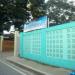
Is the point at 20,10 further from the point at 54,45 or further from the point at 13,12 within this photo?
the point at 54,45

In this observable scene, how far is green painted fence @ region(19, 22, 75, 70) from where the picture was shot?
53.7ft

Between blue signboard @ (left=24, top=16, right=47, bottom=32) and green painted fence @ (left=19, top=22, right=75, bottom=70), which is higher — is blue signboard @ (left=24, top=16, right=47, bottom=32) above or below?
above

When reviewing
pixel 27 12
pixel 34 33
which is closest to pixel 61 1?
pixel 27 12

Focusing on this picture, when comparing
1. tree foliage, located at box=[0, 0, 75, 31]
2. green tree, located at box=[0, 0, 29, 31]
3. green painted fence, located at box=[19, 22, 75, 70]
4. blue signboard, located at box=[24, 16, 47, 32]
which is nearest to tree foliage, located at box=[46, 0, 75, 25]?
tree foliage, located at box=[0, 0, 75, 31]

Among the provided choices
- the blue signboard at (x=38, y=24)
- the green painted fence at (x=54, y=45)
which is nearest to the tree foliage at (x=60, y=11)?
the blue signboard at (x=38, y=24)

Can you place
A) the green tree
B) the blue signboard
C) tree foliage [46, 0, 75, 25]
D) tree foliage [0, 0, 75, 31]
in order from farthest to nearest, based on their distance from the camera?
the green tree
tree foliage [0, 0, 75, 31]
tree foliage [46, 0, 75, 25]
the blue signboard

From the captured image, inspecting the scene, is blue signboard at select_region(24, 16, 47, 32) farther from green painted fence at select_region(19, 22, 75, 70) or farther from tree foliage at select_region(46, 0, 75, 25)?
tree foliage at select_region(46, 0, 75, 25)

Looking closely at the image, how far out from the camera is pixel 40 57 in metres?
21.3

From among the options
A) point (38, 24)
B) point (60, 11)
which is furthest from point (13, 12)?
point (38, 24)

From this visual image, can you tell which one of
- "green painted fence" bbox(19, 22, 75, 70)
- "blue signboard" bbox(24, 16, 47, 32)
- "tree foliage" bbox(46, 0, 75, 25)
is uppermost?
"tree foliage" bbox(46, 0, 75, 25)

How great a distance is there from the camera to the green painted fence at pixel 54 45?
16.4m

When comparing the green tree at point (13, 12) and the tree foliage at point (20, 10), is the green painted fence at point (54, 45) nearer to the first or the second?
the tree foliage at point (20, 10)

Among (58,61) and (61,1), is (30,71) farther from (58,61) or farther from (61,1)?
(61,1)

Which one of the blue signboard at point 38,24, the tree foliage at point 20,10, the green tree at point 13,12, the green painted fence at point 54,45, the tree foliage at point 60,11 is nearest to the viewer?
the green painted fence at point 54,45
